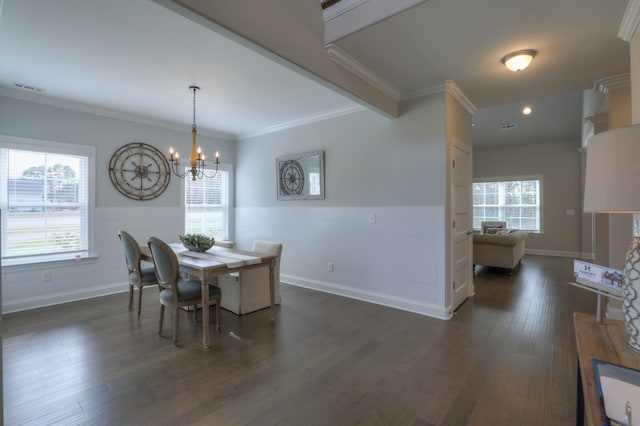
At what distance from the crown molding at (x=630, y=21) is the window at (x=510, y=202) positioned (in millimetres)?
6361

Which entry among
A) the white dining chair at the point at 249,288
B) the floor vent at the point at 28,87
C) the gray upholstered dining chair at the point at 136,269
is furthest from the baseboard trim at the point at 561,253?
the floor vent at the point at 28,87

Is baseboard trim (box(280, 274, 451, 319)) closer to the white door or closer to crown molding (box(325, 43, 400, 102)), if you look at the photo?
the white door

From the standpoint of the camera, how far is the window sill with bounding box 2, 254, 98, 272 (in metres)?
3.65

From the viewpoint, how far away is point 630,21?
7.05ft

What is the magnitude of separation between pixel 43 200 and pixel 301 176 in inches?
131

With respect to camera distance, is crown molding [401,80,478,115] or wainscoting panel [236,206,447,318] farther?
wainscoting panel [236,206,447,318]

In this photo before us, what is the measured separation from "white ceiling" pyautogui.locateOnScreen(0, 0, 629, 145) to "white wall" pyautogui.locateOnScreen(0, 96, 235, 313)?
0.75ft

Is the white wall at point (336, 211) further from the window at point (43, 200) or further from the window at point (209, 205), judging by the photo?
the window at point (209, 205)

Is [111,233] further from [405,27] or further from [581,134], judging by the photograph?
[581,134]

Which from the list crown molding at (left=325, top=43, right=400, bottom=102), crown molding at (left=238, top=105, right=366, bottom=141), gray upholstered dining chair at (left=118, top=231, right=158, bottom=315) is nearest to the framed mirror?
crown molding at (left=238, top=105, right=366, bottom=141)

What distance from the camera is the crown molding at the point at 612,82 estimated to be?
10.00 feet

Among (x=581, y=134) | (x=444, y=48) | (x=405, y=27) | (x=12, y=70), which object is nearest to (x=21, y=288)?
(x=12, y=70)

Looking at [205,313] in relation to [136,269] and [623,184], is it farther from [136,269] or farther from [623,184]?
[623,184]

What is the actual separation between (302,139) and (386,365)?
3449mm
